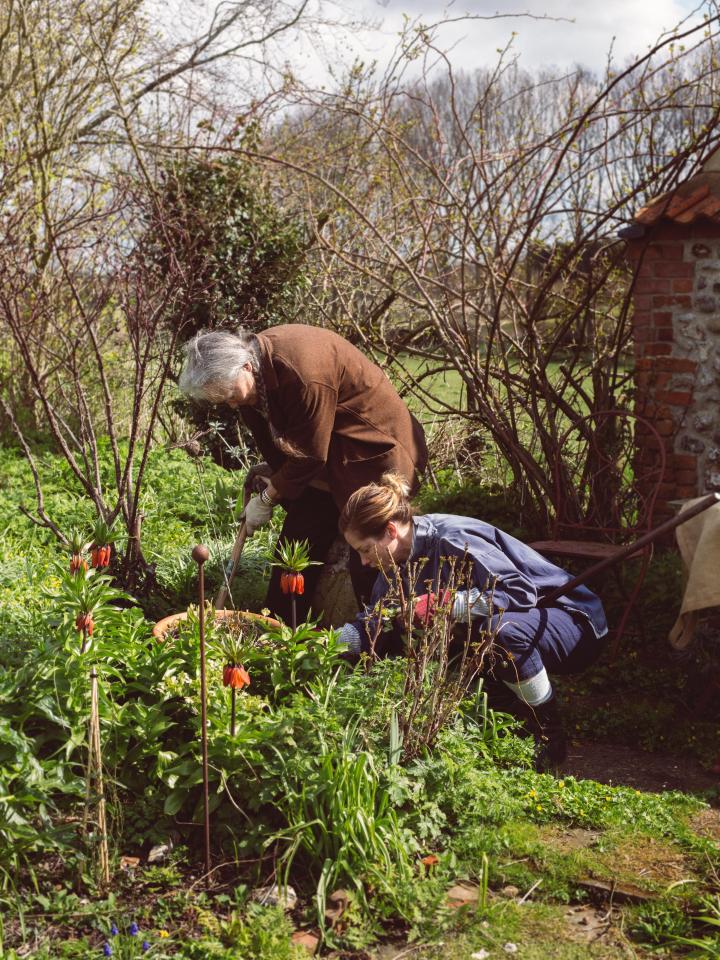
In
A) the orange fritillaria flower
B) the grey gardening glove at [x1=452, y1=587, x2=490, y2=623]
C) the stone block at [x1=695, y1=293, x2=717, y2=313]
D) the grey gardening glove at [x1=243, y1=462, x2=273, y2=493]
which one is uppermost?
the stone block at [x1=695, y1=293, x2=717, y2=313]

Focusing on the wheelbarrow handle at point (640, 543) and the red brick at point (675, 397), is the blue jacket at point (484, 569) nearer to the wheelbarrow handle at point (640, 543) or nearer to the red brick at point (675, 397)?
the wheelbarrow handle at point (640, 543)

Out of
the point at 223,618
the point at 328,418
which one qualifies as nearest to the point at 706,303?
the point at 328,418

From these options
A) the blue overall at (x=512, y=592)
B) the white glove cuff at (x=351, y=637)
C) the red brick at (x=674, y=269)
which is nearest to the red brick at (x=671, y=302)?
the red brick at (x=674, y=269)

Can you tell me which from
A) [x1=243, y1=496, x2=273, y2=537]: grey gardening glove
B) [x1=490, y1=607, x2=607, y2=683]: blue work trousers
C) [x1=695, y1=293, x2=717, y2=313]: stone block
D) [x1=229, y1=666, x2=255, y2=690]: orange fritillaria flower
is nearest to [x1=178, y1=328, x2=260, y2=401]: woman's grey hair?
[x1=243, y1=496, x2=273, y2=537]: grey gardening glove

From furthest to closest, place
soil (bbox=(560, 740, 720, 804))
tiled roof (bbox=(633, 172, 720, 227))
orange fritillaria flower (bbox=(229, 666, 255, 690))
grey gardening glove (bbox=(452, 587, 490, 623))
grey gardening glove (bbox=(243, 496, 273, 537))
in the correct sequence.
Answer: tiled roof (bbox=(633, 172, 720, 227)) < grey gardening glove (bbox=(243, 496, 273, 537)) < soil (bbox=(560, 740, 720, 804)) < grey gardening glove (bbox=(452, 587, 490, 623)) < orange fritillaria flower (bbox=(229, 666, 255, 690))

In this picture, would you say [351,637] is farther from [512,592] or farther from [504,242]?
[504,242]

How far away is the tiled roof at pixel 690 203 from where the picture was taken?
5.21 m

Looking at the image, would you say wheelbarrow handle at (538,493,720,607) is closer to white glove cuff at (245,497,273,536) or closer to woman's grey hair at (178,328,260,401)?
white glove cuff at (245,497,273,536)

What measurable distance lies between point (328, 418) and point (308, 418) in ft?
0.29

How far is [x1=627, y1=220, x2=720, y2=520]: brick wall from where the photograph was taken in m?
5.41

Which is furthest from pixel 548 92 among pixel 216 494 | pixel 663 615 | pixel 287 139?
pixel 663 615

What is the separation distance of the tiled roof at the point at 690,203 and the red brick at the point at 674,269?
9.6 inches

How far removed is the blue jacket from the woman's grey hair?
3.04 feet

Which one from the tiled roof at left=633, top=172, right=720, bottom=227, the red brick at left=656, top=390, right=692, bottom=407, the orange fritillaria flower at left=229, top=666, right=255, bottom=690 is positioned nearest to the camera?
the orange fritillaria flower at left=229, top=666, right=255, bottom=690
